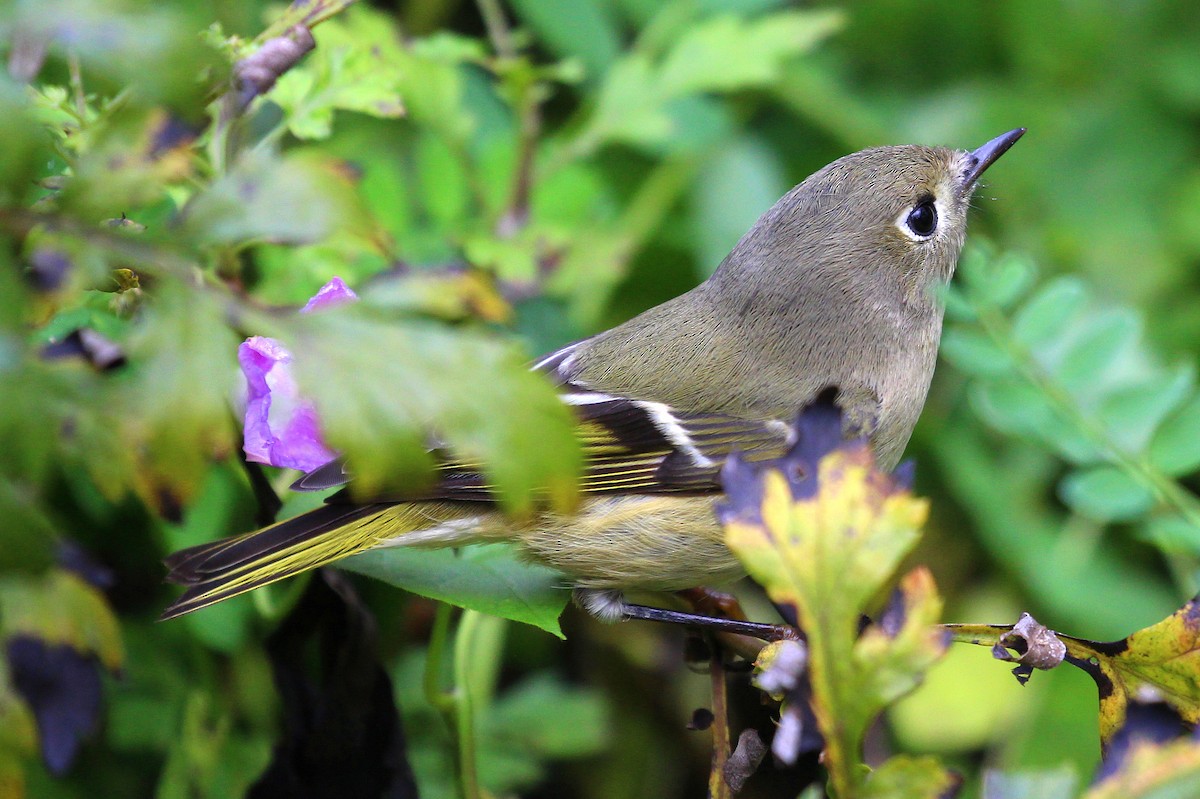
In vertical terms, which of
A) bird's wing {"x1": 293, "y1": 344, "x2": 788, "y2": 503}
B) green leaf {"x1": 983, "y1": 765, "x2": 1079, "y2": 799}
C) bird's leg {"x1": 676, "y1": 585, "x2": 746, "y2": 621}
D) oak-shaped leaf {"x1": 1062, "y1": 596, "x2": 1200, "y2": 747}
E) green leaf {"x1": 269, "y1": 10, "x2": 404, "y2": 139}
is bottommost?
bird's leg {"x1": 676, "y1": 585, "x2": 746, "y2": 621}

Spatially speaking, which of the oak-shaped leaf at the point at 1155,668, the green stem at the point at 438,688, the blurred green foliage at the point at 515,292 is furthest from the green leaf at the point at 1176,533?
the green stem at the point at 438,688

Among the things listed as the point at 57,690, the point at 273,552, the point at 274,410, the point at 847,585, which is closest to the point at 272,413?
the point at 274,410

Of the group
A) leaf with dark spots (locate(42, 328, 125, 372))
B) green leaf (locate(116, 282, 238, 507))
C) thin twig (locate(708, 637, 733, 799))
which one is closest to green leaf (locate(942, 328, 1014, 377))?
thin twig (locate(708, 637, 733, 799))

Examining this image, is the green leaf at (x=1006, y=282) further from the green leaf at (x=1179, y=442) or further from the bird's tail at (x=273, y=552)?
the bird's tail at (x=273, y=552)

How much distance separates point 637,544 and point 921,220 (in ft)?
1.86

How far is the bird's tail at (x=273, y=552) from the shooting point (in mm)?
1079

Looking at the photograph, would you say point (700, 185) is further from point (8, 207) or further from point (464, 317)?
point (8, 207)

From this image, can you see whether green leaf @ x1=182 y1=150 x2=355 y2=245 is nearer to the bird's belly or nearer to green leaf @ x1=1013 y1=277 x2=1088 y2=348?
the bird's belly

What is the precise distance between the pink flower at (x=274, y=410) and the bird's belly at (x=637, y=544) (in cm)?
30

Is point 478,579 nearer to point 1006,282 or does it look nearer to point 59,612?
point 59,612

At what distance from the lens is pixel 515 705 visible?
5.28 ft

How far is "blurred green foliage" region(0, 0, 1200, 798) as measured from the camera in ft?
1.87

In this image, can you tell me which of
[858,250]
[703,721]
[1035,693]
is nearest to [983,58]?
[858,250]

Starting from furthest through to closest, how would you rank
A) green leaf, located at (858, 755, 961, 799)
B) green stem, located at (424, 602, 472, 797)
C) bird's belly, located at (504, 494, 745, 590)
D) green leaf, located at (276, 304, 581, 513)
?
1. bird's belly, located at (504, 494, 745, 590)
2. green stem, located at (424, 602, 472, 797)
3. green leaf, located at (858, 755, 961, 799)
4. green leaf, located at (276, 304, 581, 513)
